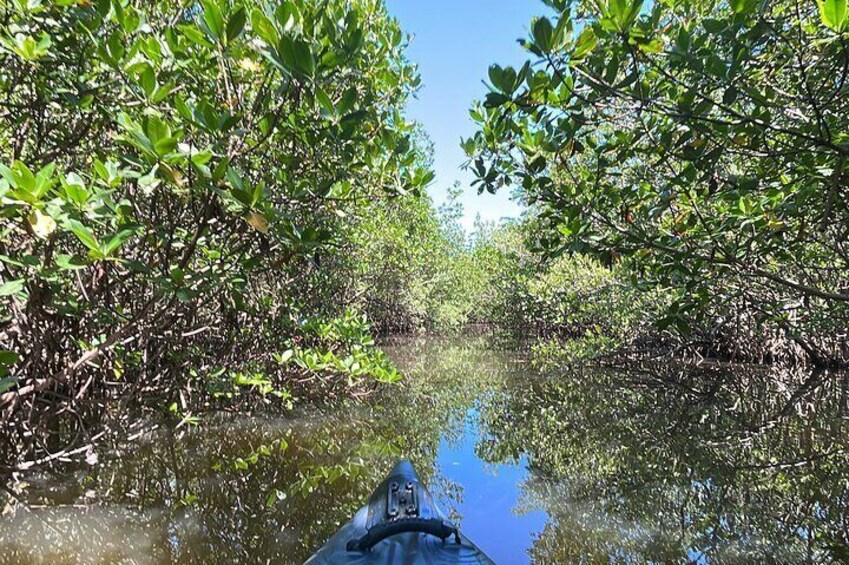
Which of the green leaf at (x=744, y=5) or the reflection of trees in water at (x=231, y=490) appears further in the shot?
the reflection of trees in water at (x=231, y=490)

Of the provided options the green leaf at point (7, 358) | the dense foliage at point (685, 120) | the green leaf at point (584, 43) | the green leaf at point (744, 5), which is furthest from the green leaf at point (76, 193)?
the green leaf at point (744, 5)

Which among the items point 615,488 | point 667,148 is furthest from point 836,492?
point 667,148

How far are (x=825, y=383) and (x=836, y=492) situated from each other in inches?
273

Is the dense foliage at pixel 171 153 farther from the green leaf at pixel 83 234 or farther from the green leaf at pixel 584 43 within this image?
the green leaf at pixel 584 43

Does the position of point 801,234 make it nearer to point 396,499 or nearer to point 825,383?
point 396,499

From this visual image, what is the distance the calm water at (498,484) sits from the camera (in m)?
3.62

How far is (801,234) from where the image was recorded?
260cm

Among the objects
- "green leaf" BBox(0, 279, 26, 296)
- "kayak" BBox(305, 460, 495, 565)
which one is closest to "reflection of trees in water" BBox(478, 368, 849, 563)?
"kayak" BBox(305, 460, 495, 565)

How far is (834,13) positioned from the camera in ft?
4.95

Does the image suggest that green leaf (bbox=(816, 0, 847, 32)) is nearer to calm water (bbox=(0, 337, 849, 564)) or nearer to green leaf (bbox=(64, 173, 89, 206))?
green leaf (bbox=(64, 173, 89, 206))

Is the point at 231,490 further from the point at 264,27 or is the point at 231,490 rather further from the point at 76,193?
the point at 264,27

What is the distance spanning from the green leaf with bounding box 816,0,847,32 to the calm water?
3361 mm

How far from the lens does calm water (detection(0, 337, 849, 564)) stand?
143 inches

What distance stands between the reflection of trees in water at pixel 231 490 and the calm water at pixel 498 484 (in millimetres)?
17
